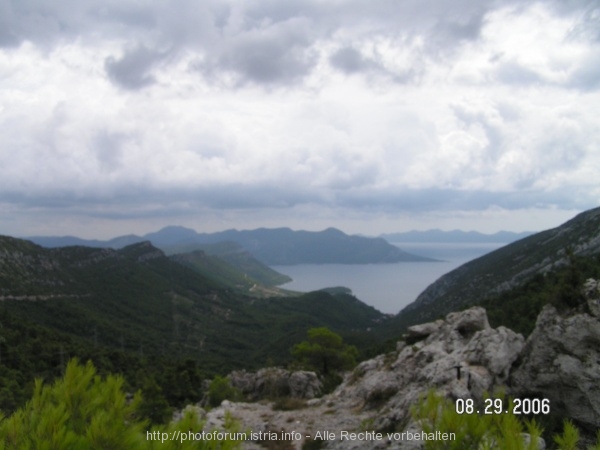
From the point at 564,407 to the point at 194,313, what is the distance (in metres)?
146

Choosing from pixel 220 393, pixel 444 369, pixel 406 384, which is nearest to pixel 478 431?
pixel 444 369

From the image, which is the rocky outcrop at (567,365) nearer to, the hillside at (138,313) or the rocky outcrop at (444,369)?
the rocky outcrop at (444,369)

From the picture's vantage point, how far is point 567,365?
38.5 ft

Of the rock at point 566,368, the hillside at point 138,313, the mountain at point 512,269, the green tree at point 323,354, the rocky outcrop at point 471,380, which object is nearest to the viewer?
the rock at point 566,368

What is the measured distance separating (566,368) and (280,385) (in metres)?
20.8

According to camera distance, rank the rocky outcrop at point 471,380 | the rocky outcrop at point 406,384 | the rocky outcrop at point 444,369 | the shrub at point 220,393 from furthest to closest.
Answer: the shrub at point 220,393 → the rocky outcrop at point 444,369 → the rocky outcrop at point 406,384 → the rocky outcrop at point 471,380

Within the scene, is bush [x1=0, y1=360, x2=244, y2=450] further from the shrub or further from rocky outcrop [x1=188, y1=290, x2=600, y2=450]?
the shrub

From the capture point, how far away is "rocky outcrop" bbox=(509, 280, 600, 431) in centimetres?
1114

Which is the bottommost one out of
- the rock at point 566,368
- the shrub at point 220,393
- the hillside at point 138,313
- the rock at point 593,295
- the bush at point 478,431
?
the hillside at point 138,313

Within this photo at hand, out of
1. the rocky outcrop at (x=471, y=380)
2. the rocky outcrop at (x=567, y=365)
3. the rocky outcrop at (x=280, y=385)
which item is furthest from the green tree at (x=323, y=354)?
the rocky outcrop at (x=567, y=365)

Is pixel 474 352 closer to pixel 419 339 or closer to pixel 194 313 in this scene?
pixel 419 339

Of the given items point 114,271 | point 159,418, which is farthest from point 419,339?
point 114,271

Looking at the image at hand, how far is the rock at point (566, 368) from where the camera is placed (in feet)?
36.5

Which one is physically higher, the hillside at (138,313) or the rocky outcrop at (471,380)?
the rocky outcrop at (471,380)
